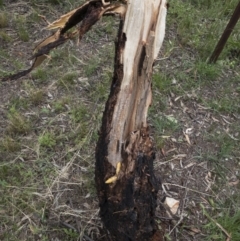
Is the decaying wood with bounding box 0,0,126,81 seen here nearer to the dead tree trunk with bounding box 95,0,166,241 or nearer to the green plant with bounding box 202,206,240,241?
the dead tree trunk with bounding box 95,0,166,241

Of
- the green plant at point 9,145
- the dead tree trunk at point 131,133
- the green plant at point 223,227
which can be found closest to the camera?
the dead tree trunk at point 131,133

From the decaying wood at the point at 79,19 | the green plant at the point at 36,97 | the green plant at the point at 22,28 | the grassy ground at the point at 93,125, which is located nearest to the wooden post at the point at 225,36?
the grassy ground at the point at 93,125

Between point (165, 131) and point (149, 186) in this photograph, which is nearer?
point (149, 186)

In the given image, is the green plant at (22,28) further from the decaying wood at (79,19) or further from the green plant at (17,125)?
the decaying wood at (79,19)

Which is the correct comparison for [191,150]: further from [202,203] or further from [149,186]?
[149,186]

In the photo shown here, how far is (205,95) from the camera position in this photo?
9.07 ft

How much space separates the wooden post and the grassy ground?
85 mm

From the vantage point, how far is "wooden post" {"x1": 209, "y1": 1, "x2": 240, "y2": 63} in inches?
102

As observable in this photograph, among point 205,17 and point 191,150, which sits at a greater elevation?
point 205,17

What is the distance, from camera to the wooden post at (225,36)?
2.60 meters

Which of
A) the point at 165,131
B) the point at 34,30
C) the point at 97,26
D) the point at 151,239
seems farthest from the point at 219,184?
the point at 34,30

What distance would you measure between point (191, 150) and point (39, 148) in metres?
0.93

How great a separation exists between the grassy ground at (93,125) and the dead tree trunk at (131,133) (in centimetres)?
35

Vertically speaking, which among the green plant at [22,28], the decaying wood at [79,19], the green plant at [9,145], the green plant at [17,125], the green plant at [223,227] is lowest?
the green plant at [223,227]
